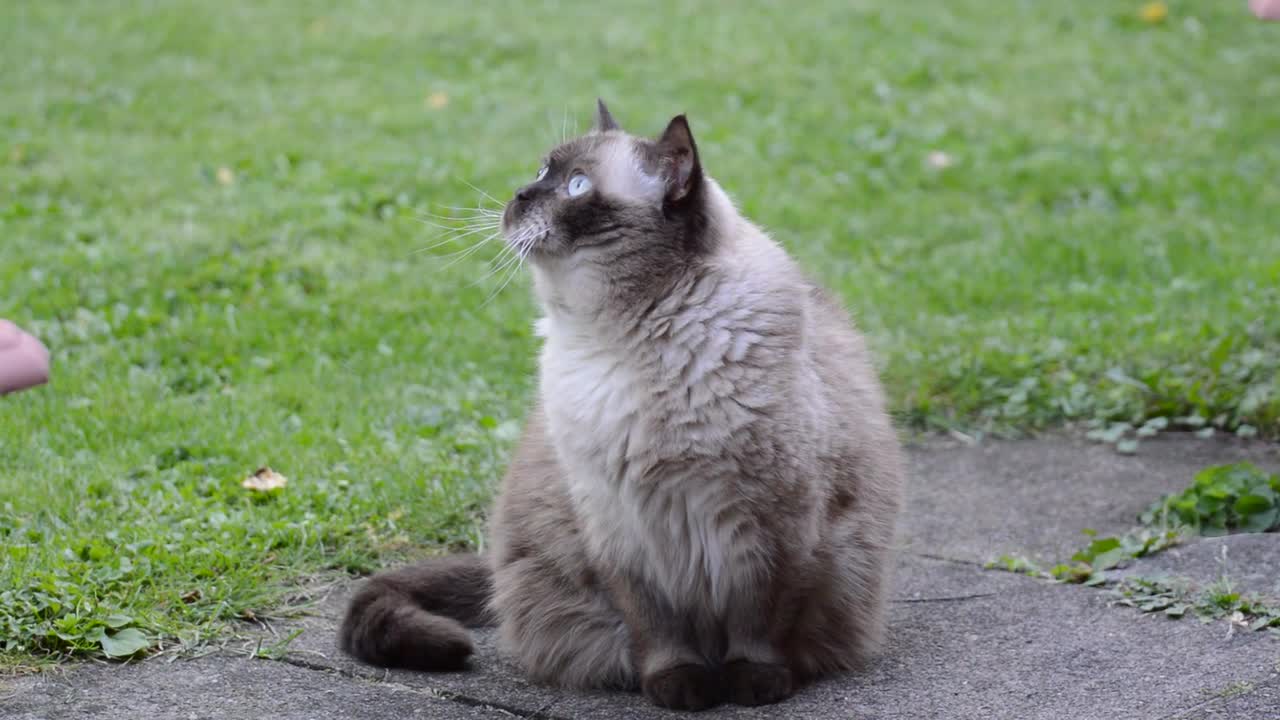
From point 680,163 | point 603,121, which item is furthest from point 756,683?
point 603,121

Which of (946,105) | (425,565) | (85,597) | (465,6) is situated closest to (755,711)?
(425,565)

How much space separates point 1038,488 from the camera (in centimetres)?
489

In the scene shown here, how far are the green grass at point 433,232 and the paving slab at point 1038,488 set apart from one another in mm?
242

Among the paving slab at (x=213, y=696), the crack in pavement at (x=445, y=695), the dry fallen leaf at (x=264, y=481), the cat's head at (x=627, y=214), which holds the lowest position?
the crack in pavement at (x=445, y=695)

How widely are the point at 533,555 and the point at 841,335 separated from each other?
979mm

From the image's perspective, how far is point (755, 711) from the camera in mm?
3174

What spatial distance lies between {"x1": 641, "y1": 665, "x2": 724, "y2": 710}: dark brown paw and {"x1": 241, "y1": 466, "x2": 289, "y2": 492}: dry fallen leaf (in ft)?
5.84

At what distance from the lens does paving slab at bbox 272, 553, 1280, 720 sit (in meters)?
3.17

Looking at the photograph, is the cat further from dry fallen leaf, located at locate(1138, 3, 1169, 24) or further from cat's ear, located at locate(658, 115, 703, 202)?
dry fallen leaf, located at locate(1138, 3, 1169, 24)

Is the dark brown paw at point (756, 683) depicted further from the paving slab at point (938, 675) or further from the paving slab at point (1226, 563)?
the paving slab at point (1226, 563)

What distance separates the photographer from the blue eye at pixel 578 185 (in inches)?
131

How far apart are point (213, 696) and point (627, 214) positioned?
57.6 inches

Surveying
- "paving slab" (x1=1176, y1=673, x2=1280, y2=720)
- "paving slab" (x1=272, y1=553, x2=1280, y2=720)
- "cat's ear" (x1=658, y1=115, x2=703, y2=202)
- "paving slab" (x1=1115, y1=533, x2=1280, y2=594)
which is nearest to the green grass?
"paving slab" (x1=272, y1=553, x2=1280, y2=720)

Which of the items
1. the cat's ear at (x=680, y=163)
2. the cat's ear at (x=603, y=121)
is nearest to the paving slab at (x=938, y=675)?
the cat's ear at (x=680, y=163)
